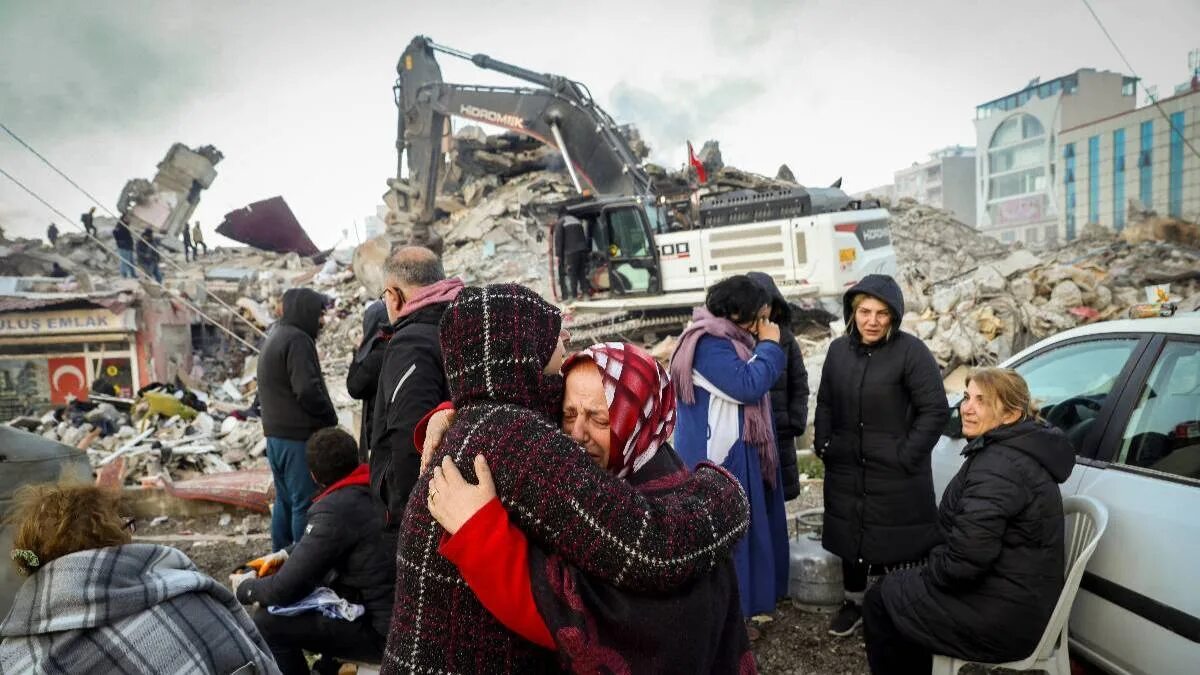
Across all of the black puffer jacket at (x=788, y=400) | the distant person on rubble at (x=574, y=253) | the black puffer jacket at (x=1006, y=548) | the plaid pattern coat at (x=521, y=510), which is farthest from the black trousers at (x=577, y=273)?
the plaid pattern coat at (x=521, y=510)

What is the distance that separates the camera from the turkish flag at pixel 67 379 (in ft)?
33.9

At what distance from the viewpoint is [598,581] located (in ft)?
3.59

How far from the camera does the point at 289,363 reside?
4098mm

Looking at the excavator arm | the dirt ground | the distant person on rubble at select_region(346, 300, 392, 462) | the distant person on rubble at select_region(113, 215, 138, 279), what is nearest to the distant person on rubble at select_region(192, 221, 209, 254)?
the distant person on rubble at select_region(113, 215, 138, 279)

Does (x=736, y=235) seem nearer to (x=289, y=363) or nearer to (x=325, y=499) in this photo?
(x=289, y=363)

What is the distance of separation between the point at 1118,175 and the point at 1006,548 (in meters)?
32.8

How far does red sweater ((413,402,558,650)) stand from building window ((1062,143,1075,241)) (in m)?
37.2

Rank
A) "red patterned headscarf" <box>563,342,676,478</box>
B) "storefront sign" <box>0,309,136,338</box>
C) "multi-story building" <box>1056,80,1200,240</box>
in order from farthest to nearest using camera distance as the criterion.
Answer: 1. "multi-story building" <box>1056,80,1200,240</box>
2. "storefront sign" <box>0,309,136,338</box>
3. "red patterned headscarf" <box>563,342,676,478</box>

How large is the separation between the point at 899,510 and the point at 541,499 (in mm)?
2543

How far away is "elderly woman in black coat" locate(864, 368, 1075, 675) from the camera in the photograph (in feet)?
7.48

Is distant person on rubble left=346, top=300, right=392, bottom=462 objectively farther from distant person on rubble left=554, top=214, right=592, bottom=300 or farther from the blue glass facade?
the blue glass facade

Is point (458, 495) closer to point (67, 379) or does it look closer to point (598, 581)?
point (598, 581)

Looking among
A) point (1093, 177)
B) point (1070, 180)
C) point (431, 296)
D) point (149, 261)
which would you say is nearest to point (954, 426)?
point (431, 296)

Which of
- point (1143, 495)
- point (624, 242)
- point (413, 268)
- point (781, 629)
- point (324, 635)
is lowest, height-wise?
point (781, 629)
